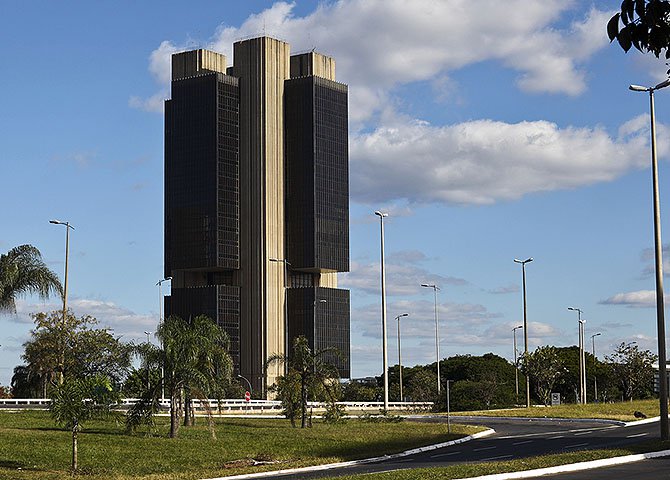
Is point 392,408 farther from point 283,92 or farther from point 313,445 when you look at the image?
point 283,92

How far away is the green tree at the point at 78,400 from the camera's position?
3344cm

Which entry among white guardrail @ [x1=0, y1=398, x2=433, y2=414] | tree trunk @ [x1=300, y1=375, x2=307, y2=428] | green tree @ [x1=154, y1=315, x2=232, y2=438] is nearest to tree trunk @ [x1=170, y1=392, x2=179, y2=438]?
green tree @ [x1=154, y1=315, x2=232, y2=438]

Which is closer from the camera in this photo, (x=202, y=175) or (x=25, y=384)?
(x=25, y=384)

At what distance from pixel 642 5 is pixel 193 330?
38.0 meters

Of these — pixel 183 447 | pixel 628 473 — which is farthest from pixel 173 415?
pixel 628 473

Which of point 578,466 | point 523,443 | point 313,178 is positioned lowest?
point 523,443

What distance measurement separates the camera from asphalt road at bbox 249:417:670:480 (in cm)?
3509

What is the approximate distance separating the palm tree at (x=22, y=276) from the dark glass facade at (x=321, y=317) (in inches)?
4004

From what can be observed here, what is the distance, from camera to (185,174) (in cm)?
16312

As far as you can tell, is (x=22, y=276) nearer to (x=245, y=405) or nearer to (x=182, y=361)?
(x=182, y=361)

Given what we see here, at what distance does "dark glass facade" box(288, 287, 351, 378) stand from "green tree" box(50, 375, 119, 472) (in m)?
125

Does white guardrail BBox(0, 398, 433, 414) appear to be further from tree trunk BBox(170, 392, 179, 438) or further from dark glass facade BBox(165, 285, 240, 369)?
dark glass facade BBox(165, 285, 240, 369)

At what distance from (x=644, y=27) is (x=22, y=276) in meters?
51.3

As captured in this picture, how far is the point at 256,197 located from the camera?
158375mm
